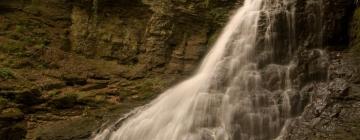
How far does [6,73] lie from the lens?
37.5ft

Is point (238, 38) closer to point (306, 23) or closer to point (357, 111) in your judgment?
point (306, 23)

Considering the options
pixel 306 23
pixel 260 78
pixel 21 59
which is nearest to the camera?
pixel 260 78

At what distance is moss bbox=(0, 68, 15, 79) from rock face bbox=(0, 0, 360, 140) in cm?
3

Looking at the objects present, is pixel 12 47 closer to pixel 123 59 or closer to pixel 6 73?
pixel 6 73

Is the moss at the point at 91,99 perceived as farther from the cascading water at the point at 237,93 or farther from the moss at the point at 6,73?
the moss at the point at 6,73

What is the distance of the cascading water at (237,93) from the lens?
9.19m

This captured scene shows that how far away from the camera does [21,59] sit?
39.8 feet

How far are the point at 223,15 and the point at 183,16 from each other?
1258mm

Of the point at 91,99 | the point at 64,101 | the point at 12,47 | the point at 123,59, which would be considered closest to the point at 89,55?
the point at 123,59

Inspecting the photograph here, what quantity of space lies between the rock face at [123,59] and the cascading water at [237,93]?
0.37m

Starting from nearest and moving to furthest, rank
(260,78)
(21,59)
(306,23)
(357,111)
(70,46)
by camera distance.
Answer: (357,111) → (260,78) → (306,23) → (21,59) → (70,46)

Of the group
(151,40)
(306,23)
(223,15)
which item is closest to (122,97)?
(151,40)

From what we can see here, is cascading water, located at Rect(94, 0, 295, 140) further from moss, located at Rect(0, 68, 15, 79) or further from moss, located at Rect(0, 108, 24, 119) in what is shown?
moss, located at Rect(0, 68, 15, 79)

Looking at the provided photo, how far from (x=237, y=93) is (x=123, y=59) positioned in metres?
4.30
